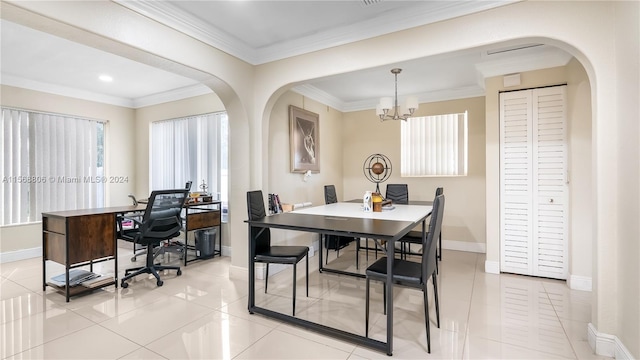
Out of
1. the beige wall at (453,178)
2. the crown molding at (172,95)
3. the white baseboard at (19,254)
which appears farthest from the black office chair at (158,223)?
the beige wall at (453,178)

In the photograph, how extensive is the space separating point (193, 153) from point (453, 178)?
4.42 m

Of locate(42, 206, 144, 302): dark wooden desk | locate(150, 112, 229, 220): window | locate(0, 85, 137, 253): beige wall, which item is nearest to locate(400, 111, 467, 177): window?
locate(150, 112, 229, 220): window

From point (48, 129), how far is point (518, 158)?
22.6ft

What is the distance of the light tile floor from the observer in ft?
6.72

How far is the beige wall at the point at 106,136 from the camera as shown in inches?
170

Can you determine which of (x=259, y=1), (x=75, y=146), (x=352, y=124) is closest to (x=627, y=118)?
(x=259, y=1)

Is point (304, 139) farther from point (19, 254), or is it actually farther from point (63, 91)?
point (19, 254)

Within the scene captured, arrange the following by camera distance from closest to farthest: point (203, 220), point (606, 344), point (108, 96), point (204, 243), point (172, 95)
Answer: point (606, 344) → point (203, 220) → point (204, 243) → point (172, 95) → point (108, 96)

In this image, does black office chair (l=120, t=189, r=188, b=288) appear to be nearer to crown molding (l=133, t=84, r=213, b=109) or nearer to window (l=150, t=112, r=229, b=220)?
window (l=150, t=112, r=229, b=220)

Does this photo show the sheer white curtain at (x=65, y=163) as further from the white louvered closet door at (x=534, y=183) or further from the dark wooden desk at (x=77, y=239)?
the white louvered closet door at (x=534, y=183)

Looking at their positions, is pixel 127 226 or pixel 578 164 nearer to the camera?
pixel 578 164

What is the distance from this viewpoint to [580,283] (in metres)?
3.10

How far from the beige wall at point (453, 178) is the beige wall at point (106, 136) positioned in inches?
179

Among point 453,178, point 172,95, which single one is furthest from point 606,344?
point 172,95
